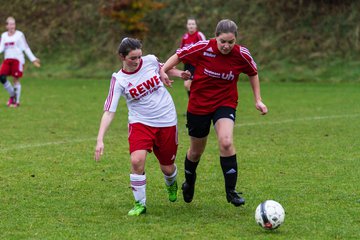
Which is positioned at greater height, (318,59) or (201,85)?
(201,85)

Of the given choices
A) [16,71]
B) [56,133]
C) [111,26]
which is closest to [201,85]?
[56,133]

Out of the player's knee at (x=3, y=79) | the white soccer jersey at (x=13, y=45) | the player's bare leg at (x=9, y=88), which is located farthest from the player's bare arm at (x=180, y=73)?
the white soccer jersey at (x=13, y=45)

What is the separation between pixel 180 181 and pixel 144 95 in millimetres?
2039

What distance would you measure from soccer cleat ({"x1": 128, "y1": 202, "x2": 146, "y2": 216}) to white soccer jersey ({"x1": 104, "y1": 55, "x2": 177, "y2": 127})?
81 centimetres

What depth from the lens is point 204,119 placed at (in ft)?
25.8

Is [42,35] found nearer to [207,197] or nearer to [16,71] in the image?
[16,71]

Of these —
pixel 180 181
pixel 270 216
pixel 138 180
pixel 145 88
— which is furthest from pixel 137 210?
pixel 180 181

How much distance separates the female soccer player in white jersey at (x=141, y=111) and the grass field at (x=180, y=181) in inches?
18.5

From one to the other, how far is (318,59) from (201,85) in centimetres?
2075

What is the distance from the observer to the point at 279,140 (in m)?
12.9

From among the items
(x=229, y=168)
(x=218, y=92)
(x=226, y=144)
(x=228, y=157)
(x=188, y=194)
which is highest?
(x=218, y=92)

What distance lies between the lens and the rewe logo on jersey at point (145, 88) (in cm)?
750

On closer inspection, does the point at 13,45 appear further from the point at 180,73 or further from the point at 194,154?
the point at 180,73

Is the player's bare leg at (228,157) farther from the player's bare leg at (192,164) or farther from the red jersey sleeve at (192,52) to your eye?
the red jersey sleeve at (192,52)
